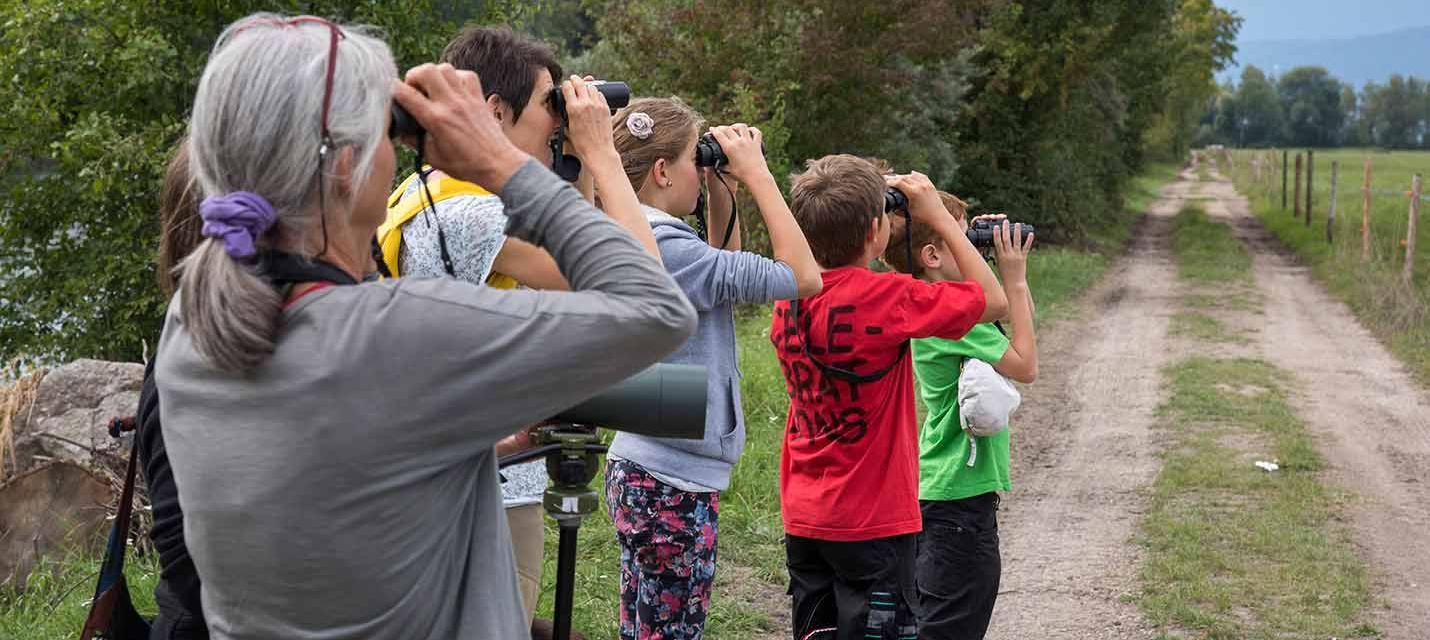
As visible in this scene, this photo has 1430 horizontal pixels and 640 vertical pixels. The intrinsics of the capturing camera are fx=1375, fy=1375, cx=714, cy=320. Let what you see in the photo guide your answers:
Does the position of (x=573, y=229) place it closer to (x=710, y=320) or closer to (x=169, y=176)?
(x=169, y=176)

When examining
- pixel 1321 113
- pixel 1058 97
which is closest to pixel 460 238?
pixel 1058 97

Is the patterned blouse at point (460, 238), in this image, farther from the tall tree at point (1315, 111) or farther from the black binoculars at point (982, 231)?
A: the tall tree at point (1315, 111)

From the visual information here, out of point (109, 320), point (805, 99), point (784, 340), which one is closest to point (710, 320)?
point (784, 340)

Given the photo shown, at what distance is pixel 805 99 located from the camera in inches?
612

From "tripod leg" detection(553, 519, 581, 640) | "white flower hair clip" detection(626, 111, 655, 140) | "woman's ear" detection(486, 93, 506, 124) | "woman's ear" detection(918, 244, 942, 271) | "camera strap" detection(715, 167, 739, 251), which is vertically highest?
"woman's ear" detection(486, 93, 506, 124)

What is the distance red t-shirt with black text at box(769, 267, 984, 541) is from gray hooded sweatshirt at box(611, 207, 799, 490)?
24cm

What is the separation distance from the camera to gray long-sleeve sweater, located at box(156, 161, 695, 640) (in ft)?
4.68

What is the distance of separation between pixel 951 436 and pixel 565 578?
6.84ft

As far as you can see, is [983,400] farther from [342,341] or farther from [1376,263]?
[1376,263]

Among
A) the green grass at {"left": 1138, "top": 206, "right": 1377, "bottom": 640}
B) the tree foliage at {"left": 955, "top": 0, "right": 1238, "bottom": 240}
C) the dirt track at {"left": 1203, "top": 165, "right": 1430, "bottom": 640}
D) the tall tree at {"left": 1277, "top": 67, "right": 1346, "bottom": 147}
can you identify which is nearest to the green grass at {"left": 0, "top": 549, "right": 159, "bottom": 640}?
the green grass at {"left": 1138, "top": 206, "right": 1377, "bottom": 640}

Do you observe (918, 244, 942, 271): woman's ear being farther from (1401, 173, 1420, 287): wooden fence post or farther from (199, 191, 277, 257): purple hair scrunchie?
(1401, 173, 1420, 287): wooden fence post

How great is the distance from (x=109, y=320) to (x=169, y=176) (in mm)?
8057

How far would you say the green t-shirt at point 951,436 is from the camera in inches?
147

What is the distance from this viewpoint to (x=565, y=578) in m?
1.91
